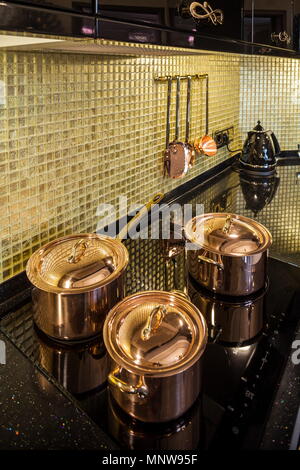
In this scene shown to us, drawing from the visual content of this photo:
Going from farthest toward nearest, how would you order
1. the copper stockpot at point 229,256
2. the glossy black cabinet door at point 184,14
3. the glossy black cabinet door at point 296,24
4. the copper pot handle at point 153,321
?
the glossy black cabinet door at point 296,24 < the copper stockpot at point 229,256 < the copper pot handle at point 153,321 < the glossy black cabinet door at point 184,14

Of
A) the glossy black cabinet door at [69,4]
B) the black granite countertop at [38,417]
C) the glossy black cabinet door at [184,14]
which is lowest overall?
the black granite countertop at [38,417]

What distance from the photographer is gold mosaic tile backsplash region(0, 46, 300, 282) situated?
30.9 inches

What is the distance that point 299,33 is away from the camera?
1.33 meters

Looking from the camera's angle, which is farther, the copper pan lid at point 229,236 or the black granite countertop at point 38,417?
the copper pan lid at point 229,236

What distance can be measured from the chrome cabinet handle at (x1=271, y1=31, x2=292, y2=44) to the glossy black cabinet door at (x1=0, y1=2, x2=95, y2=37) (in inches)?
30.8

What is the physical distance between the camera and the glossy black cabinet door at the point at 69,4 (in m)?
0.38

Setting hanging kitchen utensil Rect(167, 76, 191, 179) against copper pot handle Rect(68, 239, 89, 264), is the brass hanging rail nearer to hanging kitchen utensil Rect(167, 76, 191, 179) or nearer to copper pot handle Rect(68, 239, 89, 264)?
hanging kitchen utensil Rect(167, 76, 191, 179)

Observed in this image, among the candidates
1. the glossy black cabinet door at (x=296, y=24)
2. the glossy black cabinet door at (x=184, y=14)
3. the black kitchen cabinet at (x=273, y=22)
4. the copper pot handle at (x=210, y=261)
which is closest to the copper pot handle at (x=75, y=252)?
the copper pot handle at (x=210, y=261)

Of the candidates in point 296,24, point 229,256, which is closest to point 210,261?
point 229,256

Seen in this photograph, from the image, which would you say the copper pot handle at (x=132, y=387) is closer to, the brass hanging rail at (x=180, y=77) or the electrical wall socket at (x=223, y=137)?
the brass hanging rail at (x=180, y=77)

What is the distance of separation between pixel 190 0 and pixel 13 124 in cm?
39

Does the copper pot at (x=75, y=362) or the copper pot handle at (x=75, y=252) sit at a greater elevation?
the copper pot handle at (x=75, y=252)

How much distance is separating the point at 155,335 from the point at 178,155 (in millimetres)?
888

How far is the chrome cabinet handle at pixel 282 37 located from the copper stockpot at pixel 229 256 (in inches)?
19.9
